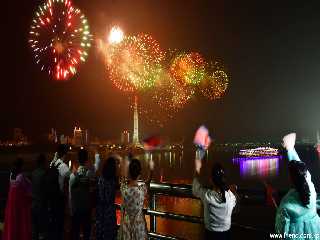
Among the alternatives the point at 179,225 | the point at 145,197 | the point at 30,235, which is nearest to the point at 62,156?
the point at 30,235

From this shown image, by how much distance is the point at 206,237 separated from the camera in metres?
4.69

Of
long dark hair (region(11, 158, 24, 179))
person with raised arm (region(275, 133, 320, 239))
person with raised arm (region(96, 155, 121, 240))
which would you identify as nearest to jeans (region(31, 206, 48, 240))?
long dark hair (region(11, 158, 24, 179))

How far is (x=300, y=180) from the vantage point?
384 centimetres

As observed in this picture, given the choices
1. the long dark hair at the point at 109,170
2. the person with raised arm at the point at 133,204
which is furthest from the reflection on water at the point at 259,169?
the person with raised arm at the point at 133,204

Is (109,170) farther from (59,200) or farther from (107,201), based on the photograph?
(59,200)

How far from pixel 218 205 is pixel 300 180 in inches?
39.3

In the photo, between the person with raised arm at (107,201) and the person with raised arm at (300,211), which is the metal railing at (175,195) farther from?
the person with raised arm at (300,211)

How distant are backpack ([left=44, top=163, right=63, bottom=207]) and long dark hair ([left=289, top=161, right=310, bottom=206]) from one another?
4.31m

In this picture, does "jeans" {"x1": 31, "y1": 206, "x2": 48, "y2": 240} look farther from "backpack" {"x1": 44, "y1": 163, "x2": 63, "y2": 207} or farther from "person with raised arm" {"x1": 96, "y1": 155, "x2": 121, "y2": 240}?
"person with raised arm" {"x1": 96, "y1": 155, "x2": 121, "y2": 240}

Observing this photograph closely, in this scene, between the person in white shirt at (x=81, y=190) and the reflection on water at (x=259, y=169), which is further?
the reflection on water at (x=259, y=169)

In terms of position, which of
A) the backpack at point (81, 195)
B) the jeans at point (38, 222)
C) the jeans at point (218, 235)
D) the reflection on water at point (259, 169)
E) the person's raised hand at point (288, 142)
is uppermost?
the person's raised hand at point (288, 142)

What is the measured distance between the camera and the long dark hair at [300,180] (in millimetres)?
3771

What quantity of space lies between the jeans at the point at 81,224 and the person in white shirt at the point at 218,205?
8.45 feet

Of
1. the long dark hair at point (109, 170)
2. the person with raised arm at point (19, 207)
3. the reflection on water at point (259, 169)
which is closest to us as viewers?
the long dark hair at point (109, 170)
